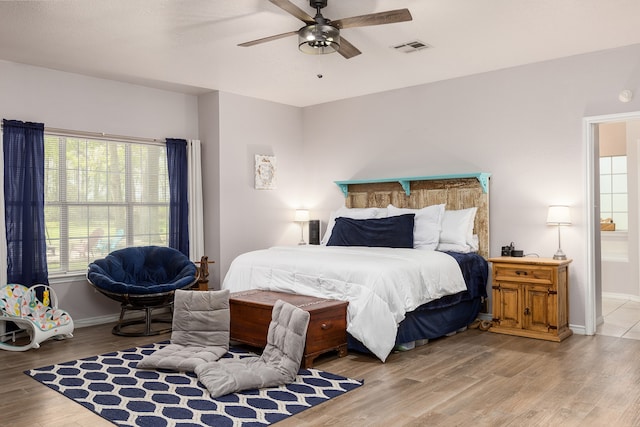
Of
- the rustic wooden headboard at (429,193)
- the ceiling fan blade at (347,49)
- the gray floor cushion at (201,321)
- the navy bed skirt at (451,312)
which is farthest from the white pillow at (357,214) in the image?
the ceiling fan blade at (347,49)

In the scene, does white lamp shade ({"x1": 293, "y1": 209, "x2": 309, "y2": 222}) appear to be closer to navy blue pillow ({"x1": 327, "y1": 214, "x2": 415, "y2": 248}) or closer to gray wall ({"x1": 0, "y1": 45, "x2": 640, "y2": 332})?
gray wall ({"x1": 0, "y1": 45, "x2": 640, "y2": 332})

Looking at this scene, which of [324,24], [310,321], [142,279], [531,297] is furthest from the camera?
[142,279]

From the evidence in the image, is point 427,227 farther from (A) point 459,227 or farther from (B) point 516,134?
(B) point 516,134

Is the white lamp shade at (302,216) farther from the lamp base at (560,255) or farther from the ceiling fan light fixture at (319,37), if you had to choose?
the ceiling fan light fixture at (319,37)

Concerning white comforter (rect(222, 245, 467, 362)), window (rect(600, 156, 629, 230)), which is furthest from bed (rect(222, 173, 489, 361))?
window (rect(600, 156, 629, 230))

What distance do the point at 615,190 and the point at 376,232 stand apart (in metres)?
3.93

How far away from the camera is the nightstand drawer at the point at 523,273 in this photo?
4590 millimetres

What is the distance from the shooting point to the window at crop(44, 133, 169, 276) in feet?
17.1

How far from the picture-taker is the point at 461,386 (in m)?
3.42

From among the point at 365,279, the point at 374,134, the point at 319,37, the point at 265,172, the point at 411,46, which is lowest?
the point at 365,279

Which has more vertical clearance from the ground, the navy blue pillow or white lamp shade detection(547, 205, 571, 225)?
white lamp shade detection(547, 205, 571, 225)

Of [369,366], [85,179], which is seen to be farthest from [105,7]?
[369,366]

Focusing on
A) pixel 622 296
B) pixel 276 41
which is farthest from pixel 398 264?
pixel 622 296

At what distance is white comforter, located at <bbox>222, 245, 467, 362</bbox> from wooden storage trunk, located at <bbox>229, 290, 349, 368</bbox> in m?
0.10
